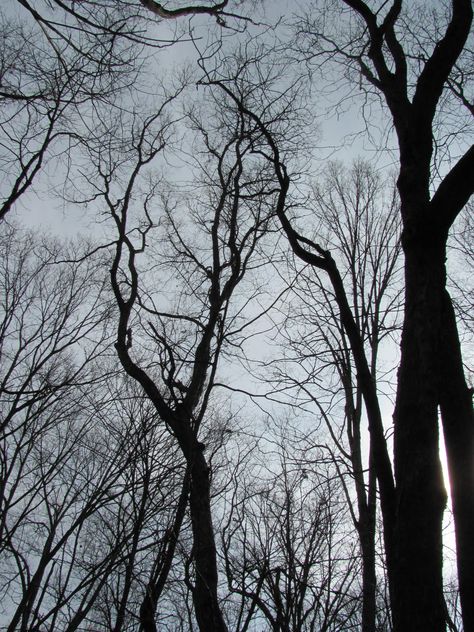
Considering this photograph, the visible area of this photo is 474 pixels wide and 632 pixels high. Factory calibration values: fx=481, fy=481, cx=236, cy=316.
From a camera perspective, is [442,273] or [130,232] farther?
[130,232]

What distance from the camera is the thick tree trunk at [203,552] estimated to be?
3.65 m

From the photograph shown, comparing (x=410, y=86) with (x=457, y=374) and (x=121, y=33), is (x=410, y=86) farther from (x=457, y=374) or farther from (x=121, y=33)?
(x=457, y=374)

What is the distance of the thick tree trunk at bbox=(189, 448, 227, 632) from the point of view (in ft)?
12.0

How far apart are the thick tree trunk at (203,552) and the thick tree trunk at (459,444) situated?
6.02ft

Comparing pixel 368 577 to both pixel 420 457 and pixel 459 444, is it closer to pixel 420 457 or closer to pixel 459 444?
pixel 459 444

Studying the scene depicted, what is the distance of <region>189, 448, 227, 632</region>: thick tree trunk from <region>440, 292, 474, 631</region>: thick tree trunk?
6.02 feet

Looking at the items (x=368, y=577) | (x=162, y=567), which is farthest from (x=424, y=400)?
(x=368, y=577)

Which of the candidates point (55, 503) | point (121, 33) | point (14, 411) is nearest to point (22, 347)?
point (55, 503)

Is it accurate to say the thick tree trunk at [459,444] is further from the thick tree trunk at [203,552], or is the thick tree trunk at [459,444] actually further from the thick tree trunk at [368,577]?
the thick tree trunk at [368,577]

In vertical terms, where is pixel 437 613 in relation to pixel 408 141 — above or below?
below

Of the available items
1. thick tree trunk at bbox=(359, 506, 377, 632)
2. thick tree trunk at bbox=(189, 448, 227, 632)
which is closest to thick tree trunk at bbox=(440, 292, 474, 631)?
thick tree trunk at bbox=(189, 448, 227, 632)

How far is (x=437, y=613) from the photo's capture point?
173 centimetres

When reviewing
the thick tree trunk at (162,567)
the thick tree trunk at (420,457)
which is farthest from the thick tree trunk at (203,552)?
the thick tree trunk at (420,457)

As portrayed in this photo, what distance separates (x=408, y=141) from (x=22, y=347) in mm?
6110
